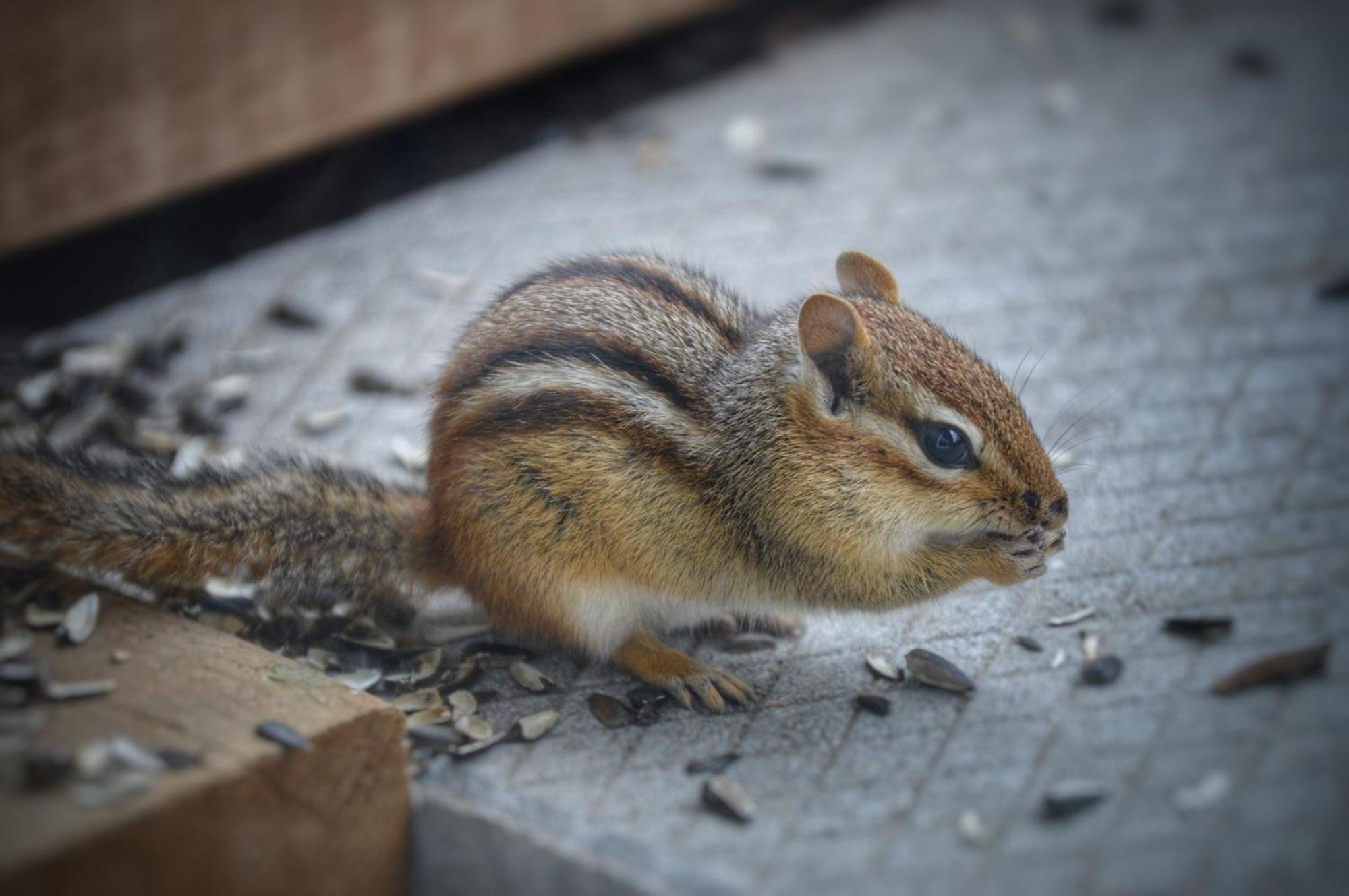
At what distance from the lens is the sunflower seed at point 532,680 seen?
116 inches

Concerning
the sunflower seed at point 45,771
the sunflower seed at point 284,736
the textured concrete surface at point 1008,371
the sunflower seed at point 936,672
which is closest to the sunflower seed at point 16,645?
the sunflower seed at point 45,771

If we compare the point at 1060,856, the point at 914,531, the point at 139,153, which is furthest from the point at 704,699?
the point at 139,153

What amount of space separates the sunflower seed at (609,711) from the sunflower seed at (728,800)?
0.29 m

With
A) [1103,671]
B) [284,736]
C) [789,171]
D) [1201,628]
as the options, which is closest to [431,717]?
[284,736]

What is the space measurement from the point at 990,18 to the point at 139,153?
3.49 metres

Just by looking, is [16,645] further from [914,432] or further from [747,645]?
[914,432]

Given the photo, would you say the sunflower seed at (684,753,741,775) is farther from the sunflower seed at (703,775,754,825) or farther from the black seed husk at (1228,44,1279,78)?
the black seed husk at (1228,44,1279,78)

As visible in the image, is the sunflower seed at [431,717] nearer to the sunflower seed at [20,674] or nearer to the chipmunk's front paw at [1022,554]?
the sunflower seed at [20,674]

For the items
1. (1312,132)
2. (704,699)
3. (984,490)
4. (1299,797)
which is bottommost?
(704,699)

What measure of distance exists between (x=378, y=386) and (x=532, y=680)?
1350 millimetres

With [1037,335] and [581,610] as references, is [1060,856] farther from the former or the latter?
[1037,335]

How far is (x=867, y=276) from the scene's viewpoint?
3109 millimetres

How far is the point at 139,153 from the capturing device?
4.53 metres

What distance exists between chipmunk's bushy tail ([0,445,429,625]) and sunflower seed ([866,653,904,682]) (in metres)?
0.97
